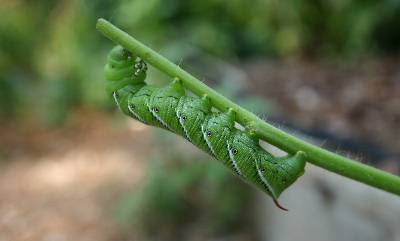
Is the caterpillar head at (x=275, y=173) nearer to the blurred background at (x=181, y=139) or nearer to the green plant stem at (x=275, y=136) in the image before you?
the green plant stem at (x=275, y=136)

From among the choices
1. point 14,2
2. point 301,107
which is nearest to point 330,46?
point 301,107

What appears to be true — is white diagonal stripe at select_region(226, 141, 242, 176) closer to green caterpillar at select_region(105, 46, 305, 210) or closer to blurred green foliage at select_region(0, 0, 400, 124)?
green caterpillar at select_region(105, 46, 305, 210)

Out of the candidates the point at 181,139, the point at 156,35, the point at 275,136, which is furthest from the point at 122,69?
the point at 156,35

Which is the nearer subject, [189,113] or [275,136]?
[275,136]

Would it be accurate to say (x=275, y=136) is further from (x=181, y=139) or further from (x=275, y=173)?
(x=181, y=139)

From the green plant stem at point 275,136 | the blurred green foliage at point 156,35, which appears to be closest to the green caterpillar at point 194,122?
the green plant stem at point 275,136

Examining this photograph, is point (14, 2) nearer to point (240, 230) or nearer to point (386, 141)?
point (240, 230)
